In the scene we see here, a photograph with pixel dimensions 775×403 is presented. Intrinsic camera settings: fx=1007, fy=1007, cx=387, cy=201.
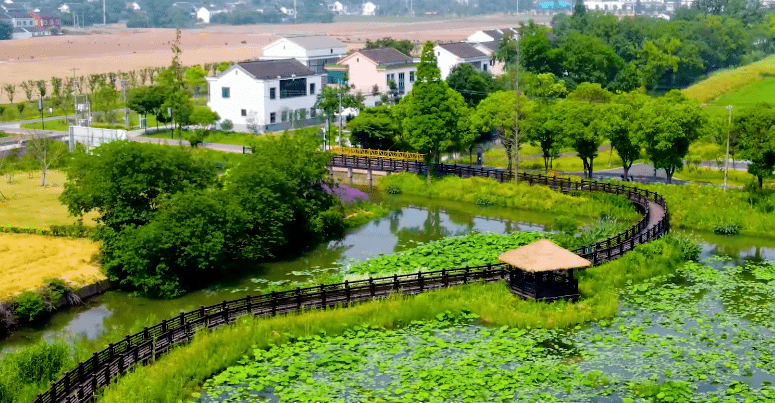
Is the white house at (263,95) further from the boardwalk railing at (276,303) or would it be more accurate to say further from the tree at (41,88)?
the boardwalk railing at (276,303)

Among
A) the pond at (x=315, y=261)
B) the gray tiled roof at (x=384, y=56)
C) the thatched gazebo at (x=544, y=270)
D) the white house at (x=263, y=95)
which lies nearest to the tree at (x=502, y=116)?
the pond at (x=315, y=261)

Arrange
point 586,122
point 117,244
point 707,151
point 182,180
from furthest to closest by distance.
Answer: point 707,151, point 586,122, point 182,180, point 117,244

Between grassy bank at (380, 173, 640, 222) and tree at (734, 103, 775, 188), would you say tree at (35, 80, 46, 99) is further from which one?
tree at (734, 103, 775, 188)

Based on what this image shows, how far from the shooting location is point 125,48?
460ft

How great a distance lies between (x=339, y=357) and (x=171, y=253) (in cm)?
1050

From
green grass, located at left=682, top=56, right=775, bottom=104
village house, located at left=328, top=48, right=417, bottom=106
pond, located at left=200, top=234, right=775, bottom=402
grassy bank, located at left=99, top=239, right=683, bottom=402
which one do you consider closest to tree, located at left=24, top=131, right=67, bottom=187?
village house, located at left=328, top=48, right=417, bottom=106

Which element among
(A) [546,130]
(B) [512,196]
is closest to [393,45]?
(A) [546,130]

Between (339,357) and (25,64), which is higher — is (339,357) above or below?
below

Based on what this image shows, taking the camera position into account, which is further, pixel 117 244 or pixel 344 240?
pixel 344 240

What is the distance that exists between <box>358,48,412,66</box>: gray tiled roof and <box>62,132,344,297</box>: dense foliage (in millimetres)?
37196

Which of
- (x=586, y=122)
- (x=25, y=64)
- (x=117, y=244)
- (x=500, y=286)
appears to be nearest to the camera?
(x=500, y=286)

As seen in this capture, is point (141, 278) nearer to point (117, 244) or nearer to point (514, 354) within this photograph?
point (117, 244)

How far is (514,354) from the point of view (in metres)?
28.5

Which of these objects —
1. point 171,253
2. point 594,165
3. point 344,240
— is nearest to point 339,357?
point 171,253
